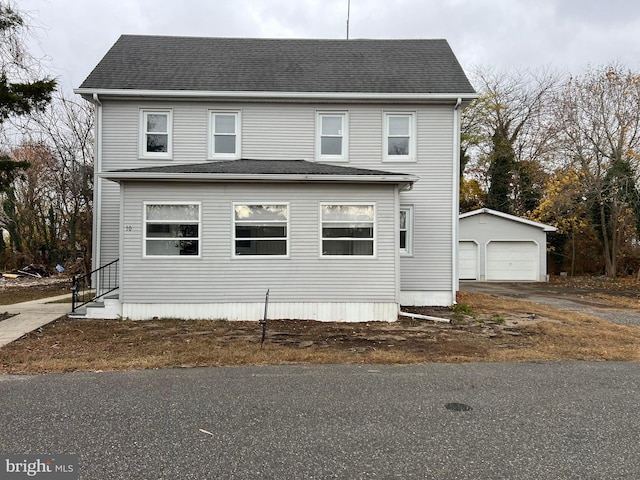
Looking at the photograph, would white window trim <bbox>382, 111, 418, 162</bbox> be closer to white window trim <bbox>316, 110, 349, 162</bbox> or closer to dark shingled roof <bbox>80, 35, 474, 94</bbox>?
dark shingled roof <bbox>80, 35, 474, 94</bbox>

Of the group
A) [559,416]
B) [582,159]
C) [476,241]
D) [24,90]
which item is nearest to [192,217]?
[24,90]

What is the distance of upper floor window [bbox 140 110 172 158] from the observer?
11.8 m

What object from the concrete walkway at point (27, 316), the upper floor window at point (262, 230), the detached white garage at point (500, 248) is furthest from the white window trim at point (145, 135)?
the detached white garage at point (500, 248)

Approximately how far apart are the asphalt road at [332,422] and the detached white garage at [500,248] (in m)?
15.2

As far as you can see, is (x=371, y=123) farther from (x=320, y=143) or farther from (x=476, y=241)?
(x=476, y=241)

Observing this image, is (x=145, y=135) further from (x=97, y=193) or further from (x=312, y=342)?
(x=312, y=342)

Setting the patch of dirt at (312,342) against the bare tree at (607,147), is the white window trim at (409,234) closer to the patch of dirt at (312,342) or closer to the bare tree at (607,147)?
the patch of dirt at (312,342)

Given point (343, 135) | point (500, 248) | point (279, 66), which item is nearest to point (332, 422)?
point (343, 135)

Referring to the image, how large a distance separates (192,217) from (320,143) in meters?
4.45

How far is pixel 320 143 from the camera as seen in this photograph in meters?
12.1

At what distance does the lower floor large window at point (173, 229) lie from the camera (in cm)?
954

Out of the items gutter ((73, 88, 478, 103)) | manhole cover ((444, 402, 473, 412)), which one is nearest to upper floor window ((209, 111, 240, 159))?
gutter ((73, 88, 478, 103))

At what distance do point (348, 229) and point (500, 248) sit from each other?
13891mm

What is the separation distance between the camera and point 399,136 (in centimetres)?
1208
